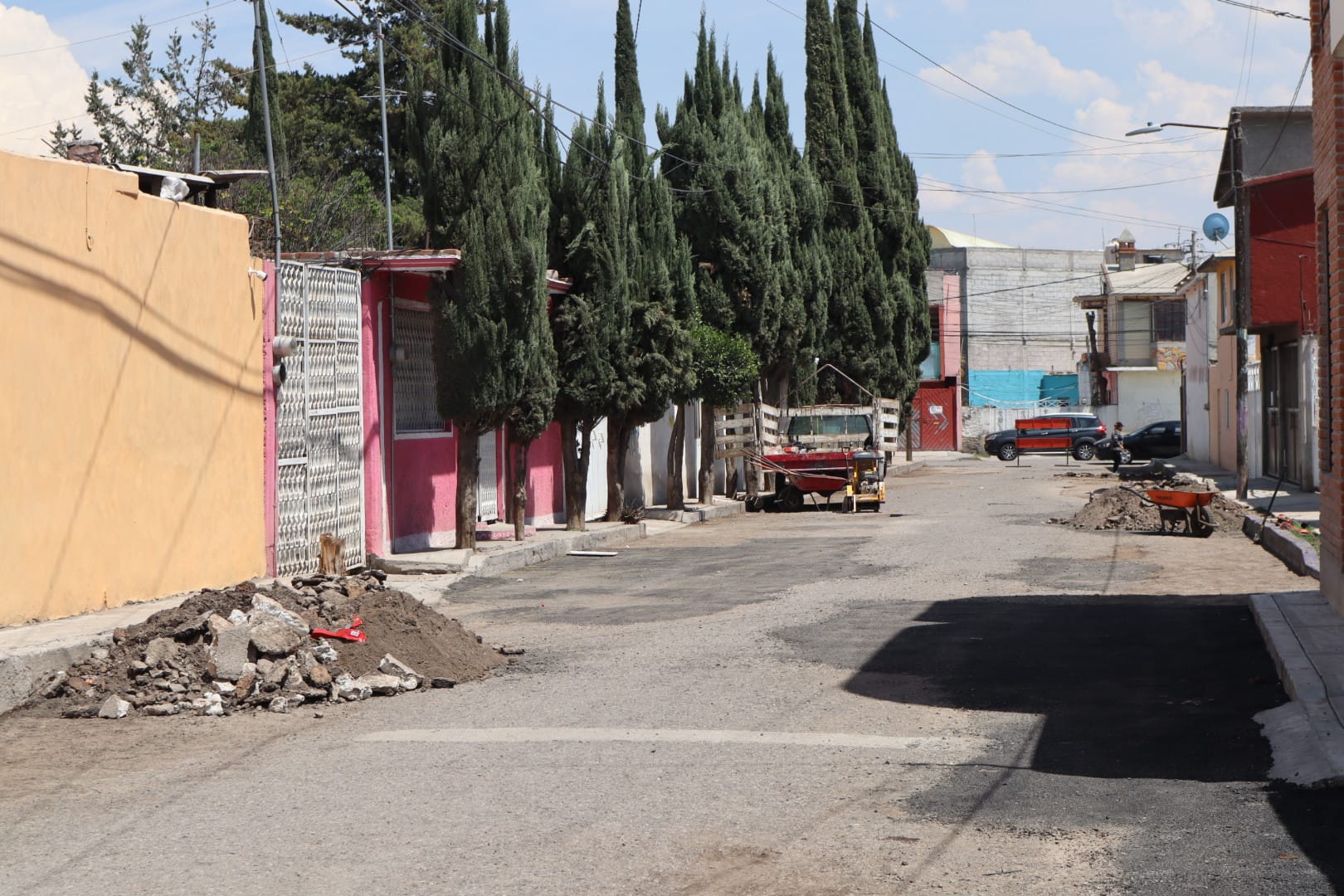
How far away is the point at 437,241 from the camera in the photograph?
18766 mm

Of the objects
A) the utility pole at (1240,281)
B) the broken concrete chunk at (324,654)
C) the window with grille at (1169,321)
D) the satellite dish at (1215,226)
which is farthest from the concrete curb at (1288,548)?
the window with grille at (1169,321)

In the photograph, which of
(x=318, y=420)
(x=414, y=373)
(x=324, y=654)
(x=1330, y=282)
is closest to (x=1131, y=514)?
(x=1330, y=282)

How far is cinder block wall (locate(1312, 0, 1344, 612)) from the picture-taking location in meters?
12.3

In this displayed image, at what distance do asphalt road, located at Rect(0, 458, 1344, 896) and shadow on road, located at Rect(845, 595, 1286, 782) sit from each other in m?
0.03

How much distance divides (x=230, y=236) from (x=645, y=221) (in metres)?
10.4

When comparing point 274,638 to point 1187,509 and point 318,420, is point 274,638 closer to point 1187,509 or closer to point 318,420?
point 318,420

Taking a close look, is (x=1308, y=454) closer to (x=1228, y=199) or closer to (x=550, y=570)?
(x=1228, y=199)

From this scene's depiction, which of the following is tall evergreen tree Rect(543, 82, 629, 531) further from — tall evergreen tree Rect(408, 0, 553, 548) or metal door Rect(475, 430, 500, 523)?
tall evergreen tree Rect(408, 0, 553, 548)

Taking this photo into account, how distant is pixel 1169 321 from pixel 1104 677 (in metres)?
65.2

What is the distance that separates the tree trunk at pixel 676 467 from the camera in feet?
94.2

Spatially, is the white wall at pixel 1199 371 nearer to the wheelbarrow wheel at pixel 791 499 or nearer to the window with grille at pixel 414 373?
the wheelbarrow wheel at pixel 791 499

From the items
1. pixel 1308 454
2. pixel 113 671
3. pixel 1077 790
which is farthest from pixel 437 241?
pixel 1308 454

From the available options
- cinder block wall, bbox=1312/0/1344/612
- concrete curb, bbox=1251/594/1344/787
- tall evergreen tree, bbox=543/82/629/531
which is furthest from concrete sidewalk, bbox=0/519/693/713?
cinder block wall, bbox=1312/0/1344/612

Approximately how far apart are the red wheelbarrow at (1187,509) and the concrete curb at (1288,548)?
63 centimetres
